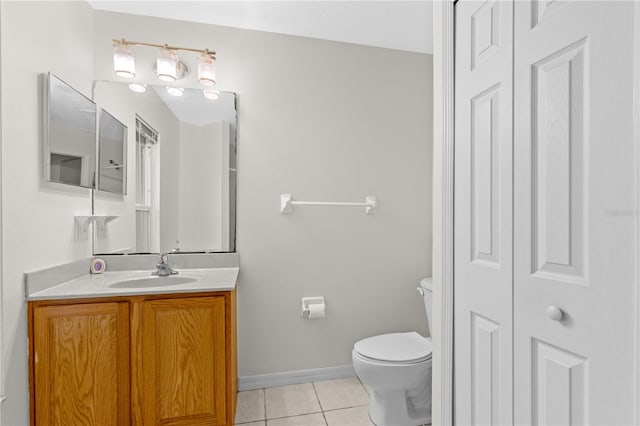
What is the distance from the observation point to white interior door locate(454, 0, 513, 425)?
3.17 feet

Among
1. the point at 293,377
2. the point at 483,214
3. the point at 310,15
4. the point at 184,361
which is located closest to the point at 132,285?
the point at 184,361

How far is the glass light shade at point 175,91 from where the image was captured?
2.11m

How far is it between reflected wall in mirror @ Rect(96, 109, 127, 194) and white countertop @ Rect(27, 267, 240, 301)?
1.80ft

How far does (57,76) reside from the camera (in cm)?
167

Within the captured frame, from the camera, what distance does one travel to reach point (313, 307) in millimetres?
2227

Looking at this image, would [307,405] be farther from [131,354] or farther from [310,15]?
[310,15]

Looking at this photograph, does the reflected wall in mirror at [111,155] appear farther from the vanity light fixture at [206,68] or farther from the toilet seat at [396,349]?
the toilet seat at [396,349]

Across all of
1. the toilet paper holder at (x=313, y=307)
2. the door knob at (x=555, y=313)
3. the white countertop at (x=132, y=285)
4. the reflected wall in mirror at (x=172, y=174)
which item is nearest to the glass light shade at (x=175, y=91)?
the reflected wall in mirror at (x=172, y=174)

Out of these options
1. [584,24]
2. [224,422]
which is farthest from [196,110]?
[584,24]

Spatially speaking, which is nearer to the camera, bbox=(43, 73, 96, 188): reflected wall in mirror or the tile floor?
bbox=(43, 73, 96, 188): reflected wall in mirror

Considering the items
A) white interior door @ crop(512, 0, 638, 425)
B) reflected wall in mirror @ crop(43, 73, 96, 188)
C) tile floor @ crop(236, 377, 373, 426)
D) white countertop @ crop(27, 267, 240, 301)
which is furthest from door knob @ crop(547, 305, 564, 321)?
reflected wall in mirror @ crop(43, 73, 96, 188)

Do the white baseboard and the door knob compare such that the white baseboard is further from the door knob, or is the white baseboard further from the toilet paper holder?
the door knob

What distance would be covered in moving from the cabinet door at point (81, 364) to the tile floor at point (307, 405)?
0.71 m

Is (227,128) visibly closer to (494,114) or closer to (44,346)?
(44,346)
